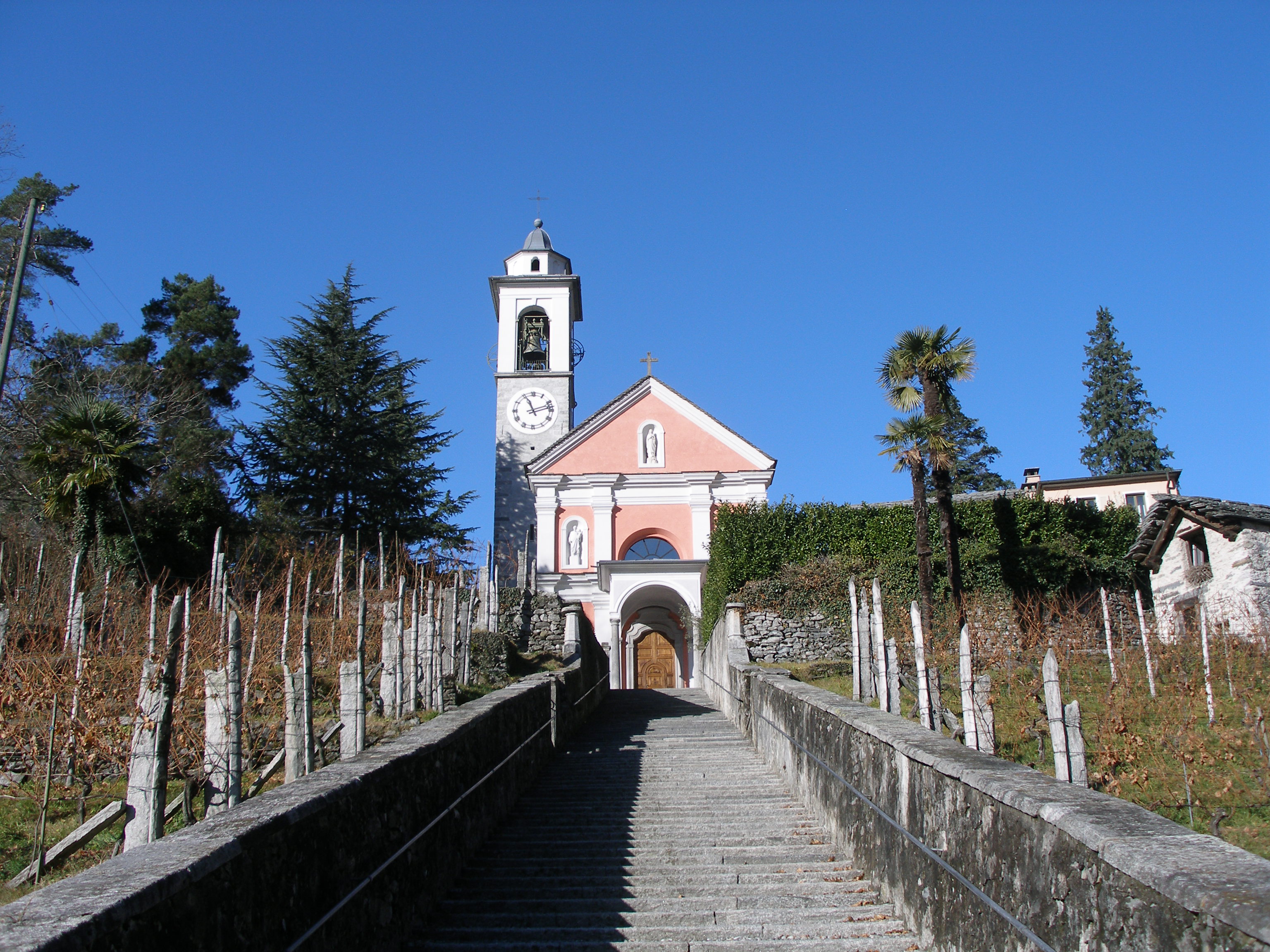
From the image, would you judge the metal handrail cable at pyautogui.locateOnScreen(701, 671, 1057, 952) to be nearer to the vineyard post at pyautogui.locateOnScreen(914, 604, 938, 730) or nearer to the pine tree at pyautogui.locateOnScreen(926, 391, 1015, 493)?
the vineyard post at pyautogui.locateOnScreen(914, 604, 938, 730)

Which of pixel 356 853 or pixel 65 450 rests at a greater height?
pixel 65 450

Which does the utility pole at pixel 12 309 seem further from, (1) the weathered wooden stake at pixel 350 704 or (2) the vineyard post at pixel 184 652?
(1) the weathered wooden stake at pixel 350 704

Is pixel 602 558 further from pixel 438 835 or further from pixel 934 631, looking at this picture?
pixel 438 835

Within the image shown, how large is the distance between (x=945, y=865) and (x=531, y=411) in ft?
120

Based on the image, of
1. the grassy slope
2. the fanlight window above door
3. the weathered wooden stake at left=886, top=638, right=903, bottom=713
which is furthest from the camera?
the fanlight window above door

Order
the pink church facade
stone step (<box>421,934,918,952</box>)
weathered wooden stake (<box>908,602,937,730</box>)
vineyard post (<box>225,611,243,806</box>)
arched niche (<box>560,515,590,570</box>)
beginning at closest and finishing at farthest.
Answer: stone step (<box>421,934,918,952</box>) < vineyard post (<box>225,611,243,806</box>) < weathered wooden stake (<box>908,602,937,730</box>) < the pink church facade < arched niche (<box>560,515,590,570</box>)

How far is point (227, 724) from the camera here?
6312 millimetres

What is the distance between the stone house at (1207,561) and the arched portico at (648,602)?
12200 mm

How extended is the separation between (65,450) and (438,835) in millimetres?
17048

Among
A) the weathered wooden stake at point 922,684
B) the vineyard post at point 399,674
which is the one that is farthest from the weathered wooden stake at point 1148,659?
the vineyard post at point 399,674

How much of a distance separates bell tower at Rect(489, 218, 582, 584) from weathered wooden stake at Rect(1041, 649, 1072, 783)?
3139cm

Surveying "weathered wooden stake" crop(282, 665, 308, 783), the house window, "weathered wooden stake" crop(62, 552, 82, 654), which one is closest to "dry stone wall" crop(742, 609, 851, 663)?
the house window

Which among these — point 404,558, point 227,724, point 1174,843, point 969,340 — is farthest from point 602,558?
point 1174,843

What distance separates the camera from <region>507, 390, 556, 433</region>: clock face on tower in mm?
40125
